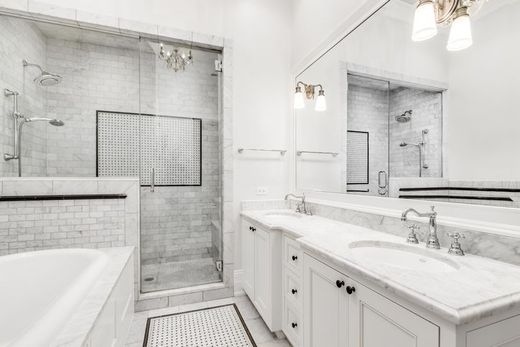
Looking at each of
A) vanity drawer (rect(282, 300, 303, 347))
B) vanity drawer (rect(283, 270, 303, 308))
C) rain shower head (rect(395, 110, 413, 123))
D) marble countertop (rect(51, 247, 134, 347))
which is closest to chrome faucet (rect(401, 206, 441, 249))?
rain shower head (rect(395, 110, 413, 123))

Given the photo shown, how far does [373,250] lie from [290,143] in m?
1.67

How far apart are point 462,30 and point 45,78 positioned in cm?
304

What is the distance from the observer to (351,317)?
1037 millimetres

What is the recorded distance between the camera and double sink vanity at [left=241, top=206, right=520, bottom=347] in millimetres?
710

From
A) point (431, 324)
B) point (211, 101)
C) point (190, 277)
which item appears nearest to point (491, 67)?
point (431, 324)

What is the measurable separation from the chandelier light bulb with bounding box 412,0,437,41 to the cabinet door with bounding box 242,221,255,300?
180 cm

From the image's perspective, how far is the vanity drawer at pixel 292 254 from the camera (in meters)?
1.61

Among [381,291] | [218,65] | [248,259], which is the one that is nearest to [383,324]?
[381,291]

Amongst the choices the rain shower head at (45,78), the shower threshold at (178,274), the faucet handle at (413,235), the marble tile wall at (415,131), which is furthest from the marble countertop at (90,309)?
the marble tile wall at (415,131)

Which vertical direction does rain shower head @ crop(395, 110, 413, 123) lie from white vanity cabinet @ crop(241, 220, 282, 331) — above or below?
above

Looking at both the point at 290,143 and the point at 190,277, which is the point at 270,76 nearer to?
the point at 290,143

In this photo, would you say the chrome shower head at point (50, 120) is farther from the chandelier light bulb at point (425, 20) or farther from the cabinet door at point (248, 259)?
the chandelier light bulb at point (425, 20)

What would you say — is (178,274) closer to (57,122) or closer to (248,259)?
(248,259)

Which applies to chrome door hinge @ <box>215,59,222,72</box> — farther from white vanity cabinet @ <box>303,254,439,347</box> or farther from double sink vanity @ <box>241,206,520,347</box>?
white vanity cabinet @ <box>303,254,439,347</box>
